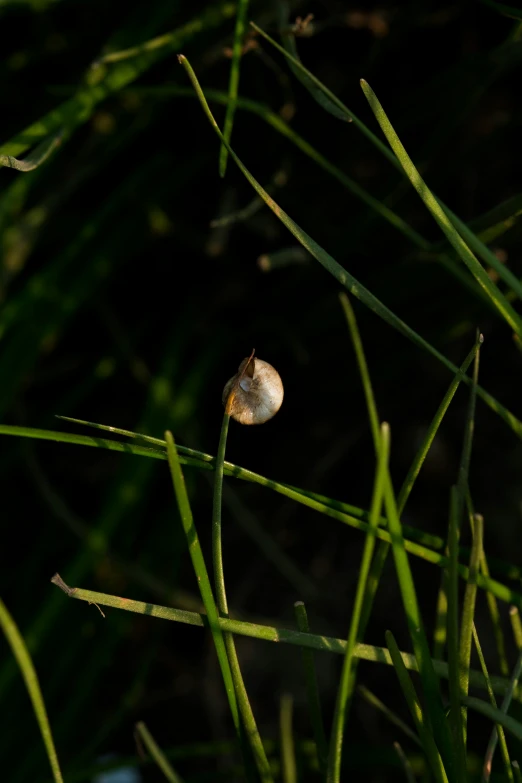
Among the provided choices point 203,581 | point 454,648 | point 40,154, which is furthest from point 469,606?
point 40,154

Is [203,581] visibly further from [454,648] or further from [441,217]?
[441,217]

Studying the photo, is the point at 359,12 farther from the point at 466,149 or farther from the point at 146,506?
the point at 146,506

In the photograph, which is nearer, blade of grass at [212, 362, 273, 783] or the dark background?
blade of grass at [212, 362, 273, 783]

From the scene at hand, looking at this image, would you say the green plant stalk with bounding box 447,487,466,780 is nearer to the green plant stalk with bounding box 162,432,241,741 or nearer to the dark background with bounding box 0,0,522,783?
the green plant stalk with bounding box 162,432,241,741

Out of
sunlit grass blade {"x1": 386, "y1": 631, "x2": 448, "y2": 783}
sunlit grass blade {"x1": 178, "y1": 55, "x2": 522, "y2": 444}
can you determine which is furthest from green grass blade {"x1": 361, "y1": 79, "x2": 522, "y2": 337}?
sunlit grass blade {"x1": 386, "y1": 631, "x2": 448, "y2": 783}

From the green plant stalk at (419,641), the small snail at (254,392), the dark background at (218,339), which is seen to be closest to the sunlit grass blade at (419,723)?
the green plant stalk at (419,641)

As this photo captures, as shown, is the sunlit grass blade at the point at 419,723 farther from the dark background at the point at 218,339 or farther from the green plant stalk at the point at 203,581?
the dark background at the point at 218,339

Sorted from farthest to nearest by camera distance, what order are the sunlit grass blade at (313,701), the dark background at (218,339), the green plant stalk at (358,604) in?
the dark background at (218,339)
the sunlit grass blade at (313,701)
the green plant stalk at (358,604)
